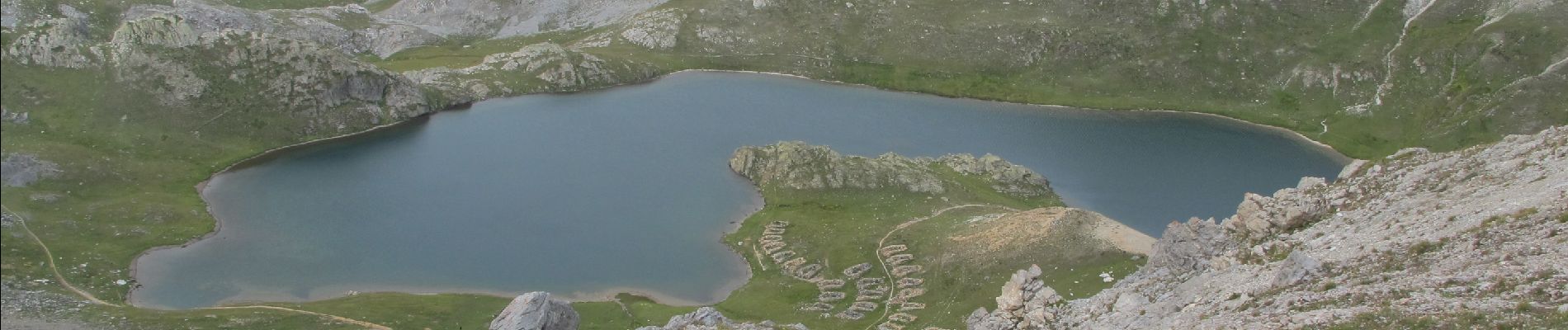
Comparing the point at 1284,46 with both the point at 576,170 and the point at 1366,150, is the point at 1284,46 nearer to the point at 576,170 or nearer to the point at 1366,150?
the point at 1366,150

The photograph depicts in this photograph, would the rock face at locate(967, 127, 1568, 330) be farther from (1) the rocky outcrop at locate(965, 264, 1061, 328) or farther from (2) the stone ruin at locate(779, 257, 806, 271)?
(2) the stone ruin at locate(779, 257, 806, 271)

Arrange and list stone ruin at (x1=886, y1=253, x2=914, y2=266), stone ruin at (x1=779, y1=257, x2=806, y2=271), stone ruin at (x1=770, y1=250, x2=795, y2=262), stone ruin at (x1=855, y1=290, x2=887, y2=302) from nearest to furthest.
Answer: stone ruin at (x1=855, y1=290, x2=887, y2=302)
stone ruin at (x1=886, y1=253, x2=914, y2=266)
stone ruin at (x1=779, y1=257, x2=806, y2=271)
stone ruin at (x1=770, y1=250, x2=795, y2=262)

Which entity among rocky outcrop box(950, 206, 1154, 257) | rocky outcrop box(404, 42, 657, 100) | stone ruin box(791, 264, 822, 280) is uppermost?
rocky outcrop box(404, 42, 657, 100)

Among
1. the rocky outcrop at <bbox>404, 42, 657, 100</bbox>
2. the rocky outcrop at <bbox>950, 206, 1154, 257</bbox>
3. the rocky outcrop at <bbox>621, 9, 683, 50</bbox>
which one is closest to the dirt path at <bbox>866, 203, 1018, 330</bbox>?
the rocky outcrop at <bbox>950, 206, 1154, 257</bbox>

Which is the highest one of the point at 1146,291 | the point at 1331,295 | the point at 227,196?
the point at 1331,295

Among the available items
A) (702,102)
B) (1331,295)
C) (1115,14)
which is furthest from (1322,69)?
(1331,295)

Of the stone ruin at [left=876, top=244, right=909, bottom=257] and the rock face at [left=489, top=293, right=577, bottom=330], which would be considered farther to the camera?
the stone ruin at [left=876, top=244, right=909, bottom=257]

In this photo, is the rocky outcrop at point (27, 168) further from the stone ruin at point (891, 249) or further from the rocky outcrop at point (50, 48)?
the stone ruin at point (891, 249)
